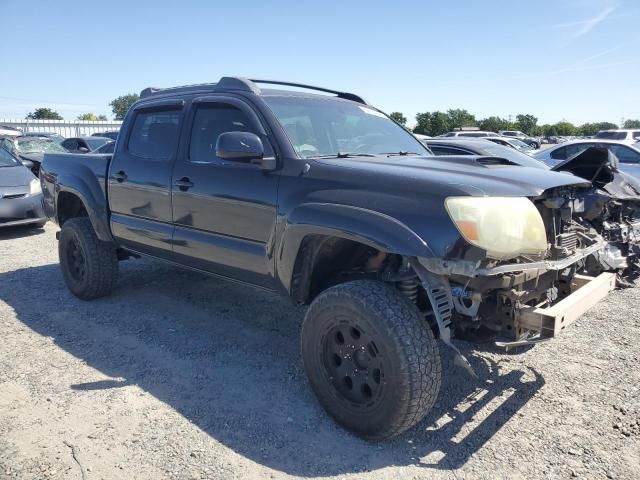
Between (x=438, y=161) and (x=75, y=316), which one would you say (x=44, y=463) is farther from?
(x=438, y=161)

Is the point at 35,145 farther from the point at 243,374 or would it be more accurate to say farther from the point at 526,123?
the point at 526,123

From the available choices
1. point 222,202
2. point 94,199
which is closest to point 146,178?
point 94,199

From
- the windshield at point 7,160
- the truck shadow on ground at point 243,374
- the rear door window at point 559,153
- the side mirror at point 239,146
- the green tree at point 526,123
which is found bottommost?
the truck shadow on ground at point 243,374

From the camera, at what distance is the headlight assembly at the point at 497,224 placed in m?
2.44

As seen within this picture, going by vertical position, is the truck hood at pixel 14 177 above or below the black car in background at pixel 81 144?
below

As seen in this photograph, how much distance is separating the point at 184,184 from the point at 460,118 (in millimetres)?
61638

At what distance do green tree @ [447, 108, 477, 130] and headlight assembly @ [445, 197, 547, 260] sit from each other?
56063mm

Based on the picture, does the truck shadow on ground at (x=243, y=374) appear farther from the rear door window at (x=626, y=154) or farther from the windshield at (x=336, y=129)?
the rear door window at (x=626, y=154)

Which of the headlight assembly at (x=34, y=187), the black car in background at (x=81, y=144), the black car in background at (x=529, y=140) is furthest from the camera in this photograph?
the black car in background at (x=529, y=140)

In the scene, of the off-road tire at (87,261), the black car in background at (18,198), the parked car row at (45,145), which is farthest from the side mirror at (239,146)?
the parked car row at (45,145)

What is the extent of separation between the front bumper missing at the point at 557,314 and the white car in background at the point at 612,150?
762 centimetres

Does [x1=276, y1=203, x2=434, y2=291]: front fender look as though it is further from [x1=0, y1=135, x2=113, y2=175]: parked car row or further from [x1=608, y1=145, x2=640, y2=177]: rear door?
[x1=0, y1=135, x2=113, y2=175]: parked car row

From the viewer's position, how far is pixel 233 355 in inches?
151

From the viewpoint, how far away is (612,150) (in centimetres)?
1043
